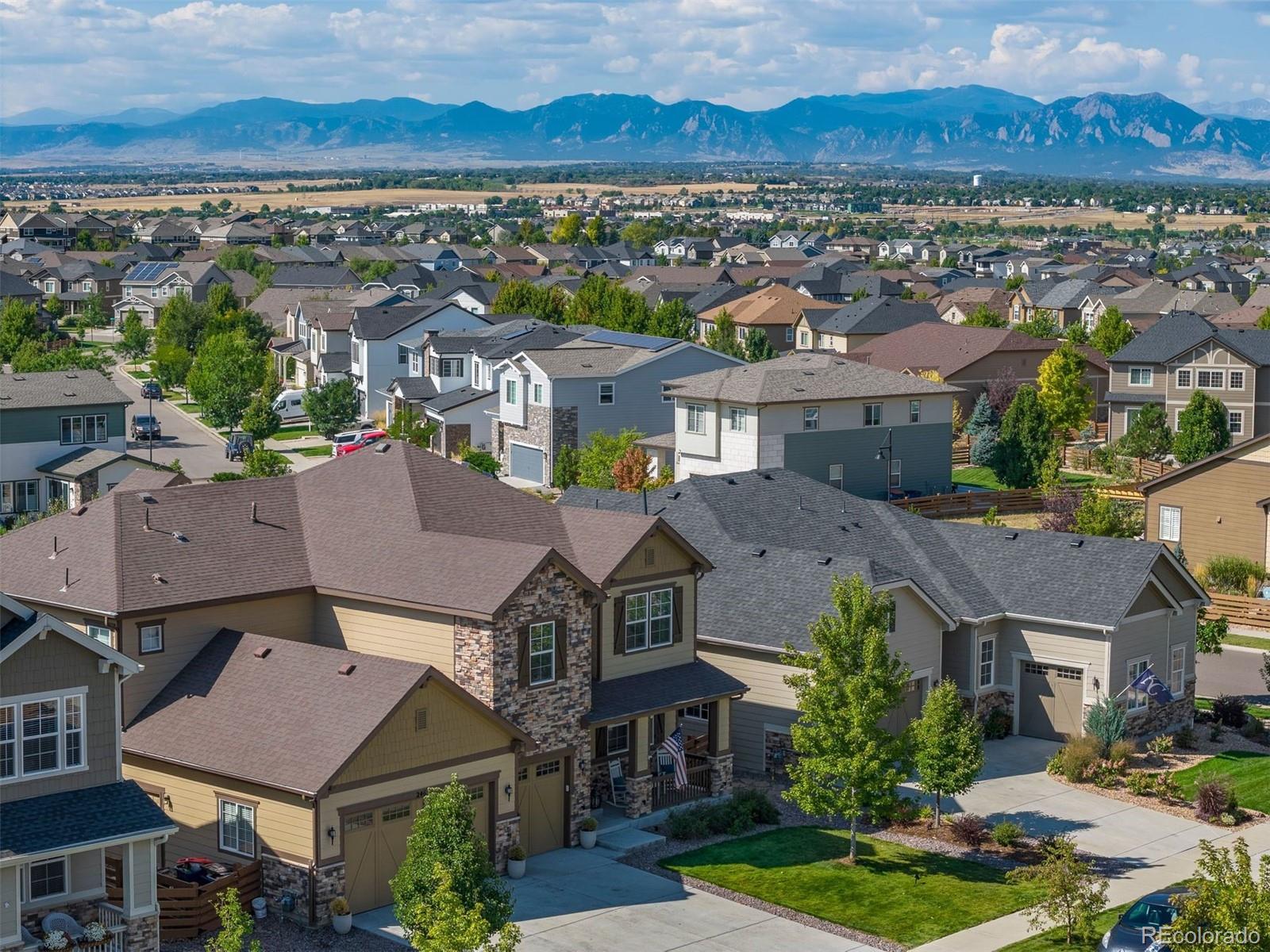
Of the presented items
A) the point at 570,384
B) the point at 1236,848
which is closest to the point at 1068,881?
the point at 1236,848

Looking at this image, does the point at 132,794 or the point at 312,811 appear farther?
the point at 312,811

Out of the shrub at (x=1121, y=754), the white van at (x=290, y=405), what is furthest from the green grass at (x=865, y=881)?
the white van at (x=290, y=405)

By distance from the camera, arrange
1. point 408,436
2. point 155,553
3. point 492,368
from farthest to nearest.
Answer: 1. point 492,368
2. point 408,436
3. point 155,553

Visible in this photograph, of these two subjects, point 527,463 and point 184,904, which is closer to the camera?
point 184,904

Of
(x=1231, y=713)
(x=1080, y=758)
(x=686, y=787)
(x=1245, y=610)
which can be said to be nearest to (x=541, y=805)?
(x=686, y=787)

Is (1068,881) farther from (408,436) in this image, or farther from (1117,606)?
(408,436)

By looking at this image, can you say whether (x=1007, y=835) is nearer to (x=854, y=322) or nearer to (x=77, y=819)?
(x=77, y=819)

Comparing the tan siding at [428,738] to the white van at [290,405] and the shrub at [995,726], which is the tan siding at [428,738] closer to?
the shrub at [995,726]
